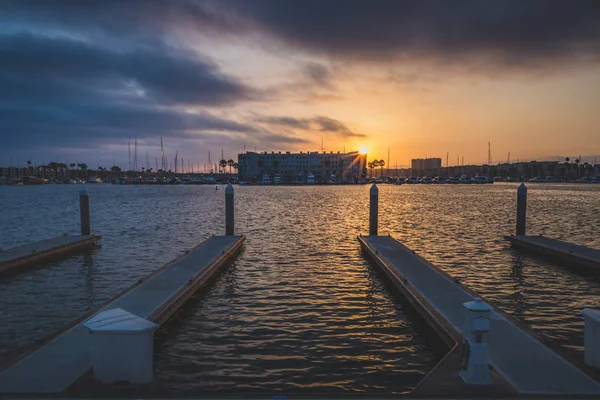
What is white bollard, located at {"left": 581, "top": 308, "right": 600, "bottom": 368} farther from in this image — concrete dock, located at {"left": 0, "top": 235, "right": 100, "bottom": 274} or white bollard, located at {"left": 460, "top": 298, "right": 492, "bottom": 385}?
concrete dock, located at {"left": 0, "top": 235, "right": 100, "bottom": 274}

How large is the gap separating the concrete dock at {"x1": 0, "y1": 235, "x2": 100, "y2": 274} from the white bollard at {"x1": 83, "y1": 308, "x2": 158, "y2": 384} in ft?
44.0

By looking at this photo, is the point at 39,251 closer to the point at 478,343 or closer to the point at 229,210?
the point at 229,210

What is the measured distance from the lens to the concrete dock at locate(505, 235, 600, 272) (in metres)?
17.1

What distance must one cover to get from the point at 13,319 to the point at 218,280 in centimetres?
636

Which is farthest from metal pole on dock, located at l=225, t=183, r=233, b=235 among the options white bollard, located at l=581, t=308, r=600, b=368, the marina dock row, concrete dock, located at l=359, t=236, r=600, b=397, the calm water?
white bollard, located at l=581, t=308, r=600, b=368

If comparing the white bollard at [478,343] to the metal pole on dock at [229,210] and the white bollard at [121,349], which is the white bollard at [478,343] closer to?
the white bollard at [121,349]

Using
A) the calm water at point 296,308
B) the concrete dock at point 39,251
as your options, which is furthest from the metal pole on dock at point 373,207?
the concrete dock at point 39,251

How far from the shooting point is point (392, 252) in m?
18.4

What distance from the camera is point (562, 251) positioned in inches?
738

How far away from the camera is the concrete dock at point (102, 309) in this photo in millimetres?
Result: 6438

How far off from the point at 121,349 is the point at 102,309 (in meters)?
4.83

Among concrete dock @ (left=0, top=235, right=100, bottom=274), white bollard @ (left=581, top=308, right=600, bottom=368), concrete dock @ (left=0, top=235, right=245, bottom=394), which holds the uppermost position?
white bollard @ (left=581, top=308, right=600, bottom=368)

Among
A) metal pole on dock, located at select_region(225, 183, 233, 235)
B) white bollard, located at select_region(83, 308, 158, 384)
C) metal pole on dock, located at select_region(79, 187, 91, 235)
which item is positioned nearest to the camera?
white bollard, located at select_region(83, 308, 158, 384)

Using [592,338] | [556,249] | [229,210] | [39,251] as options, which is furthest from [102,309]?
[556,249]
